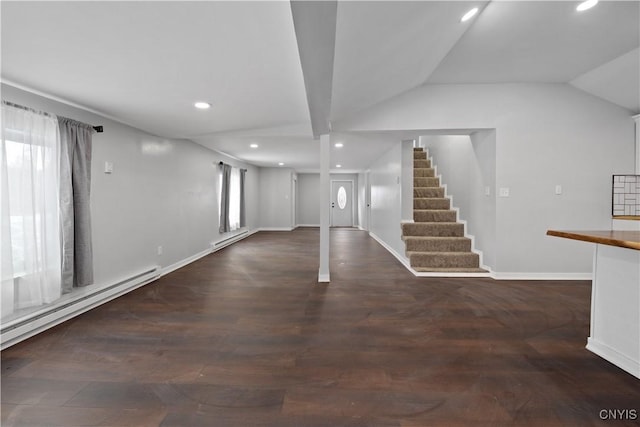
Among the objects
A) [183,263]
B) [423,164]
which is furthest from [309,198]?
[183,263]

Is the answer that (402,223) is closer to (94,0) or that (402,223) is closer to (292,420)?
(292,420)

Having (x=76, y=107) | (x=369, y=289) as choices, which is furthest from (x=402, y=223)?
(x=76, y=107)

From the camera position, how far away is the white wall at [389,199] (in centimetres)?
521

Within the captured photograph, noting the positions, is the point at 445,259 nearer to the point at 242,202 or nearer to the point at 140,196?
the point at 140,196

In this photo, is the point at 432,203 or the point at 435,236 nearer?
the point at 435,236

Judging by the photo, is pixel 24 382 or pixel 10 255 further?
pixel 10 255

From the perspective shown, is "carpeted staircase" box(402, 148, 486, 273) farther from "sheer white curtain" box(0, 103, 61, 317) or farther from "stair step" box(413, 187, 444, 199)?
"sheer white curtain" box(0, 103, 61, 317)

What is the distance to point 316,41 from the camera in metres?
1.47

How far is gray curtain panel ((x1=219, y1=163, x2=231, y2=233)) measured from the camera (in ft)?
20.8

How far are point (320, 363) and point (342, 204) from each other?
9602 mm

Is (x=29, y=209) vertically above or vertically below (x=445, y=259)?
above

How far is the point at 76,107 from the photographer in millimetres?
2752

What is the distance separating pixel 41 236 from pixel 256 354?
2.11 m

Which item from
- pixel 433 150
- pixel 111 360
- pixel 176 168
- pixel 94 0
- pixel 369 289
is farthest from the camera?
pixel 433 150
